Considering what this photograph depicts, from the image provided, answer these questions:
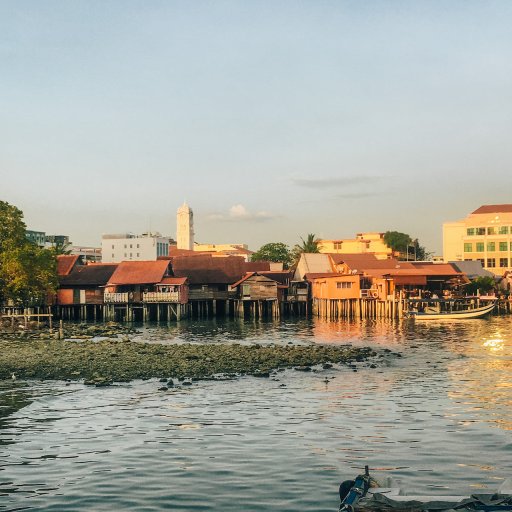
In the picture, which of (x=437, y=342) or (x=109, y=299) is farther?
(x=109, y=299)

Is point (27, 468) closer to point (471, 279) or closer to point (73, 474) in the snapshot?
point (73, 474)

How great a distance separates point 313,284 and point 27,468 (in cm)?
6544

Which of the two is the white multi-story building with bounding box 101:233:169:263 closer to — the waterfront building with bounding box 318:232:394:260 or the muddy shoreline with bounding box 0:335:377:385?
the waterfront building with bounding box 318:232:394:260

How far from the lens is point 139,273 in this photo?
74.4m

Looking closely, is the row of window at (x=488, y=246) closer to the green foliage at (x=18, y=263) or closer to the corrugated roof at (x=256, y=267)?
the corrugated roof at (x=256, y=267)

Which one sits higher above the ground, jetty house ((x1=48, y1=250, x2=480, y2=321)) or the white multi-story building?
the white multi-story building

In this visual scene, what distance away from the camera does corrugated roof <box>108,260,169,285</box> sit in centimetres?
7344

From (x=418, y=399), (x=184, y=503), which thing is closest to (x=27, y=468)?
(x=184, y=503)

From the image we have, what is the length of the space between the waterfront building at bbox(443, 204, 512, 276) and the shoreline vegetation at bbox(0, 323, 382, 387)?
2514 inches

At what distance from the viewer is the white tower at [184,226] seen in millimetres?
178750

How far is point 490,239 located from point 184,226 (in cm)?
9235

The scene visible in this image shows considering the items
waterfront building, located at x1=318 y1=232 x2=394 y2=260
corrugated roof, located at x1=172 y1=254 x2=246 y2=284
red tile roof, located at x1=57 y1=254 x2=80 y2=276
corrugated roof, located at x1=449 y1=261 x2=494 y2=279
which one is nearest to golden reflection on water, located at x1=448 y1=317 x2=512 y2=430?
corrugated roof, located at x1=172 y1=254 x2=246 y2=284

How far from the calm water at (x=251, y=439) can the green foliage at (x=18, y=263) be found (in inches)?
1148

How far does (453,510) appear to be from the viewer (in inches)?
501
